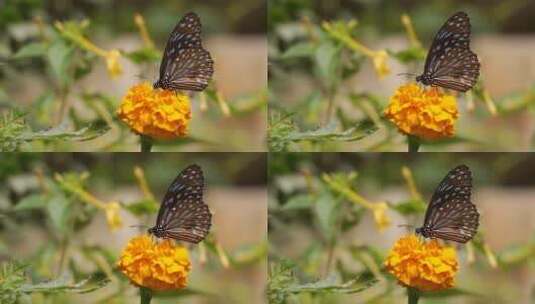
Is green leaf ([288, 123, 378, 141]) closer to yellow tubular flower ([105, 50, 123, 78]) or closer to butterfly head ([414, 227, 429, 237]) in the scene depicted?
butterfly head ([414, 227, 429, 237])

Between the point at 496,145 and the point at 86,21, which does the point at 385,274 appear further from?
the point at 86,21

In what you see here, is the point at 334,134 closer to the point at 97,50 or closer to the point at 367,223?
the point at 367,223

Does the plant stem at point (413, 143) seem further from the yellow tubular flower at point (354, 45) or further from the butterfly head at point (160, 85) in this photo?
the butterfly head at point (160, 85)

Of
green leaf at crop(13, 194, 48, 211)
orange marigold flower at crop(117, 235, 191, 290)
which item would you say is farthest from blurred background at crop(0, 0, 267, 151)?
orange marigold flower at crop(117, 235, 191, 290)

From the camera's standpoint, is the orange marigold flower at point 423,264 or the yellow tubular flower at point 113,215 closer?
the orange marigold flower at point 423,264

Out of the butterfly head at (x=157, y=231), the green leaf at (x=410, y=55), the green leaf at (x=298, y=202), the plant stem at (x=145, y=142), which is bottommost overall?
the butterfly head at (x=157, y=231)

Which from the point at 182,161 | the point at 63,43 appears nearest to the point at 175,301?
the point at 182,161

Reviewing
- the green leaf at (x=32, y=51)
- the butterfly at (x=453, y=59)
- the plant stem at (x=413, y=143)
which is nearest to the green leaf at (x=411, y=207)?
the plant stem at (x=413, y=143)
